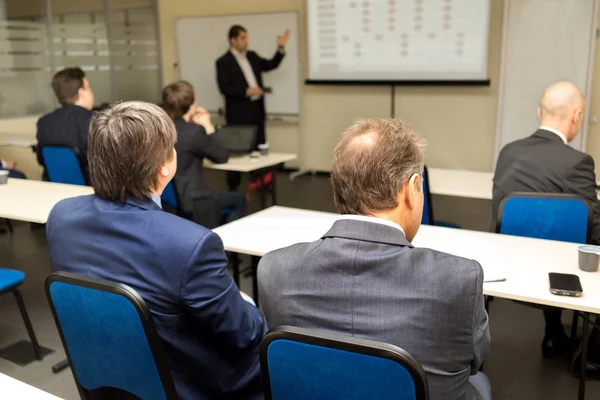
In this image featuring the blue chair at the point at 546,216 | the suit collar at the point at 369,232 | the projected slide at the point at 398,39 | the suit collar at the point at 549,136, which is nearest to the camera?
the suit collar at the point at 369,232

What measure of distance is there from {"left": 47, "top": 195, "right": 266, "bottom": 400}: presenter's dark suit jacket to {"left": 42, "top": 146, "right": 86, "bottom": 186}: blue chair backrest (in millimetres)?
2213

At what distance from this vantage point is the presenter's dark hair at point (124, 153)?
58.5 inches

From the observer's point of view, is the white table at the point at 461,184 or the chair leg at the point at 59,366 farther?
the white table at the point at 461,184

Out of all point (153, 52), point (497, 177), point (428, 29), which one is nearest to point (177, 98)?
point (497, 177)

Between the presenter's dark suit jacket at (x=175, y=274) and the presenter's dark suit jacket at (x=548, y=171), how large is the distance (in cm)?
148

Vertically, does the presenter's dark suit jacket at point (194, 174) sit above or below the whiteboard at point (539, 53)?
below

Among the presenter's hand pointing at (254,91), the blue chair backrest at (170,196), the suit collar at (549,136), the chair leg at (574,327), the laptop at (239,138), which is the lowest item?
the chair leg at (574,327)

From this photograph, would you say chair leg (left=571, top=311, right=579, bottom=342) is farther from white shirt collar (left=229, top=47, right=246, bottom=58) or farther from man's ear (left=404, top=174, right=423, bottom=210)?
white shirt collar (left=229, top=47, right=246, bottom=58)

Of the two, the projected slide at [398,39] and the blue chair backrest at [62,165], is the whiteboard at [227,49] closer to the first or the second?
the projected slide at [398,39]

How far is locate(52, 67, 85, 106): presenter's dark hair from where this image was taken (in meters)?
3.80

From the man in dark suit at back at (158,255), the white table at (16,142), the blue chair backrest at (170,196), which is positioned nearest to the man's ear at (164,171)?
the man in dark suit at back at (158,255)

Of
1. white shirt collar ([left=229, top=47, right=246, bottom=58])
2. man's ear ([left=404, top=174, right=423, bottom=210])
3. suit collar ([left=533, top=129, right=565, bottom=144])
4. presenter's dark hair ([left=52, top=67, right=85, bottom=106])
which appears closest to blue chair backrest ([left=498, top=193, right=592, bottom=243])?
suit collar ([left=533, top=129, right=565, bottom=144])

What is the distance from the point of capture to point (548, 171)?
2.46m

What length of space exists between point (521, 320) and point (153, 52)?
6.44 m
